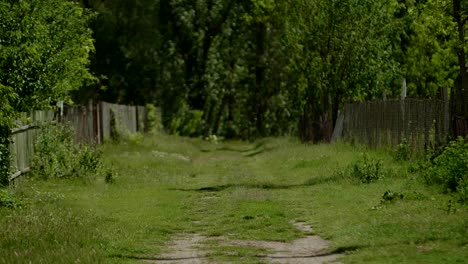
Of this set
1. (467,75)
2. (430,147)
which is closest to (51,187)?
(430,147)

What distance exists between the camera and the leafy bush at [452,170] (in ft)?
52.0

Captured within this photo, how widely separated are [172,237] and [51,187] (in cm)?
737

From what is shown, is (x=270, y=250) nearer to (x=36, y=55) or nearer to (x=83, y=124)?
(x=36, y=55)

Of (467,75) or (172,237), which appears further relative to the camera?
(467,75)

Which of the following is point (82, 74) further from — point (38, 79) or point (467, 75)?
point (467, 75)

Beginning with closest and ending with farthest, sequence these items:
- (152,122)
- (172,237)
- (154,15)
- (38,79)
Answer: (172,237) < (38,79) < (152,122) < (154,15)

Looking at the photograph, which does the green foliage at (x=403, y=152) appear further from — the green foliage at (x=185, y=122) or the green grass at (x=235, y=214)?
the green foliage at (x=185, y=122)

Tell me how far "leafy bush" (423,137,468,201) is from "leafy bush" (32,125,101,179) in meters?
9.49

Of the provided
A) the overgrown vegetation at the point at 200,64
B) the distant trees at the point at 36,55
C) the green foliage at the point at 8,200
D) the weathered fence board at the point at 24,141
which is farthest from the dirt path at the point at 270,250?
the overgrown vegetation at the point at 200,64

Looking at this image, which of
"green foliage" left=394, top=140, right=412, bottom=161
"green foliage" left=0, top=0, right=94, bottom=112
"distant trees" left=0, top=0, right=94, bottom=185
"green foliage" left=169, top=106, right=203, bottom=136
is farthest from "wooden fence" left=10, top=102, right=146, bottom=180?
"green foliage" left=394, top=140, right=412, bottom=161

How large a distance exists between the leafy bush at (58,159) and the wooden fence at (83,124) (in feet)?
0.82

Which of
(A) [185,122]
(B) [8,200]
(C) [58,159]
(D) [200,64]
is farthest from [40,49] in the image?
(D) [200,64]

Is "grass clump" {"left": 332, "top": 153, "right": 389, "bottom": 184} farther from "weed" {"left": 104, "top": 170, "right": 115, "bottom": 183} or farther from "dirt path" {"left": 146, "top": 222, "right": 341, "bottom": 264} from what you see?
"dirt path" {"left": 146, "top": 222, "right": 341, "bottom": 264}

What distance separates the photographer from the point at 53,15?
21828 mm
